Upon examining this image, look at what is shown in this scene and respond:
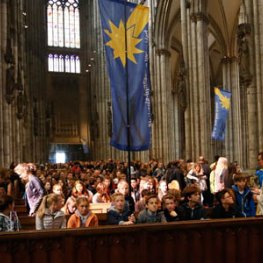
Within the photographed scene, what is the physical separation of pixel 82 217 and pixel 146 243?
1440mm

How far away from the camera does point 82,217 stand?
250 inches

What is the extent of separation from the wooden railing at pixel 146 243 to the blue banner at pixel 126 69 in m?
2.19

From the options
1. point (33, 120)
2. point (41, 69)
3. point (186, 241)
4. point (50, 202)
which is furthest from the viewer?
point (41, 69)

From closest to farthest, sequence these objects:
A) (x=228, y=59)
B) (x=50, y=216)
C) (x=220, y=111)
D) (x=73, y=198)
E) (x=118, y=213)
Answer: (x=50, y=216)
(x=118, y=213)
(x=73, y=198)
(x=220, y=111)
(x=228, y=59)

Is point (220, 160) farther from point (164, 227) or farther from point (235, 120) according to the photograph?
point (235, 120)

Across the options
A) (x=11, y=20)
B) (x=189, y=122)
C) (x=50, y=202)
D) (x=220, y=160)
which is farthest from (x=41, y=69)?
(x=50, y=202)

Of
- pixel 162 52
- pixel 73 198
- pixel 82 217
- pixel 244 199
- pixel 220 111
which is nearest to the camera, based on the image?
pixel 82 217

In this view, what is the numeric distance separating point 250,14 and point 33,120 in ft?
101

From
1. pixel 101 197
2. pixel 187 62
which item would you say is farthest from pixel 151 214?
pixel 187 62

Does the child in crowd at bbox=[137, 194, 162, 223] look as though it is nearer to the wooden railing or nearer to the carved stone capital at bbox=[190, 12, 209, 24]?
the wooden railing

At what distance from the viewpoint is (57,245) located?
4.92 metres

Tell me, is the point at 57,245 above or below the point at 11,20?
below

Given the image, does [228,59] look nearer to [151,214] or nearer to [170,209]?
[170,209]

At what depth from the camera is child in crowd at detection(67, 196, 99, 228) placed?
20.5ft
